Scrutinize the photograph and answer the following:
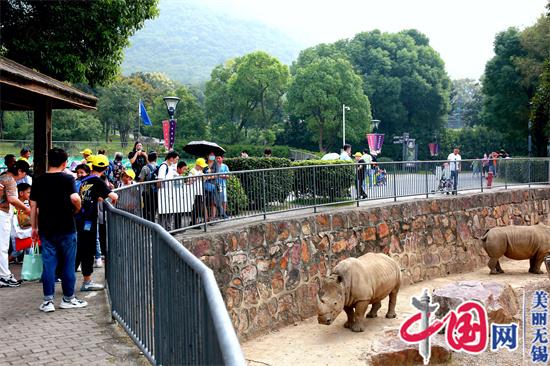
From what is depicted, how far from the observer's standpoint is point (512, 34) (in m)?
41.7

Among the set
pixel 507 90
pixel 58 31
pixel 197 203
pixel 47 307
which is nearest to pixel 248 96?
pixel 507 90

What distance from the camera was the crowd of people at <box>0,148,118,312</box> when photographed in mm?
6559

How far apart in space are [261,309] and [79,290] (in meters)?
4.22

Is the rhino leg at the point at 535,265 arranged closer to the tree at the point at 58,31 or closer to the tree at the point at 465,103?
the tree at the point at 58,31

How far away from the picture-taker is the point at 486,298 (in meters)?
10.6

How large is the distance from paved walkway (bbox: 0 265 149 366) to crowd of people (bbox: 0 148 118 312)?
27 centimetres

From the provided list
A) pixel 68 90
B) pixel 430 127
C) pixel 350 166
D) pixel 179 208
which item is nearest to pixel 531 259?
pixel 350 166

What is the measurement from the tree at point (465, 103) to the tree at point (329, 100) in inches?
527

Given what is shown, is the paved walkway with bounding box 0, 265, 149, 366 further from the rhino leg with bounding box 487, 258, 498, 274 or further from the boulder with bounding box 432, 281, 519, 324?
the rhino leg with bounding box 487, 258, 498, 274

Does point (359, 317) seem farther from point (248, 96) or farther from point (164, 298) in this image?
point (248, 96)

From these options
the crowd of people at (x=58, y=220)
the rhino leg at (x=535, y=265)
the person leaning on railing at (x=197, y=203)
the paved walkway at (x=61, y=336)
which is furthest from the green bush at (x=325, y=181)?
the rhino leg at (x=535, y=265)

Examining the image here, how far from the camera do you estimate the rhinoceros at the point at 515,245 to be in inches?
634

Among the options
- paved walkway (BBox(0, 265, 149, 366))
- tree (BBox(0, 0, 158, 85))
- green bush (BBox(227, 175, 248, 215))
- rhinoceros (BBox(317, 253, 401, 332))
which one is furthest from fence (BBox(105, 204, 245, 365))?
tree (BBox(0, 0, 158, 85))

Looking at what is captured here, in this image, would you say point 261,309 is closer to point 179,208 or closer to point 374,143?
point 179,208
